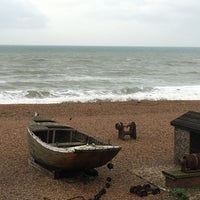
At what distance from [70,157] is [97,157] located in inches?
24.1

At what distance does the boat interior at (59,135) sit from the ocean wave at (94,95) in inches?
584

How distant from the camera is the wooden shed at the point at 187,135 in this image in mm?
11201

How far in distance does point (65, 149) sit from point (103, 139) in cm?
599

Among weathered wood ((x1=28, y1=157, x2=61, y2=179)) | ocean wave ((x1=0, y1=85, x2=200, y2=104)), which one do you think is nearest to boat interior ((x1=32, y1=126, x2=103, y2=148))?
weathered wood ((x1=28, y1=157, x2=61, y2=179))

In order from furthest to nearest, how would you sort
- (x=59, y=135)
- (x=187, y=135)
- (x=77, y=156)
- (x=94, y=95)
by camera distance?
(x=94, y=95) < (x=59, y=135) < (x=187, y=135) < (x=77, y=156)

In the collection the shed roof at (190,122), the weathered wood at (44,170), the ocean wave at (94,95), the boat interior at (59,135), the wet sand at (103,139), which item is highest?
the shed roof at (190,122)

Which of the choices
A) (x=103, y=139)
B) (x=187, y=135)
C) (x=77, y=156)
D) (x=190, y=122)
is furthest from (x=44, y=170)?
(x=103, y=139)

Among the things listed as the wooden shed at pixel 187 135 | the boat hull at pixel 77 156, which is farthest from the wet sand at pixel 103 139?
the wooden shed at pixel 187 135

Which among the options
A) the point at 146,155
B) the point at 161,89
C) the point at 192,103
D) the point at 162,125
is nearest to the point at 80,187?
the point at 146,155

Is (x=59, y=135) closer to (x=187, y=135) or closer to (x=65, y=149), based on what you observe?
(x=65, y=149)

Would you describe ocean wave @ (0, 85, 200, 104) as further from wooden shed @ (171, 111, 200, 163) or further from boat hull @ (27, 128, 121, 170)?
boat hull @ (27, 128, 121, 170)

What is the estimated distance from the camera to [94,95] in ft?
102

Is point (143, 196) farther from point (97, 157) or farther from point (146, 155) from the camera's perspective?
point (146, 155)

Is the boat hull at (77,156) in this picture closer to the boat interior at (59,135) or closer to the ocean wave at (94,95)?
the boat interior at (59,135)
